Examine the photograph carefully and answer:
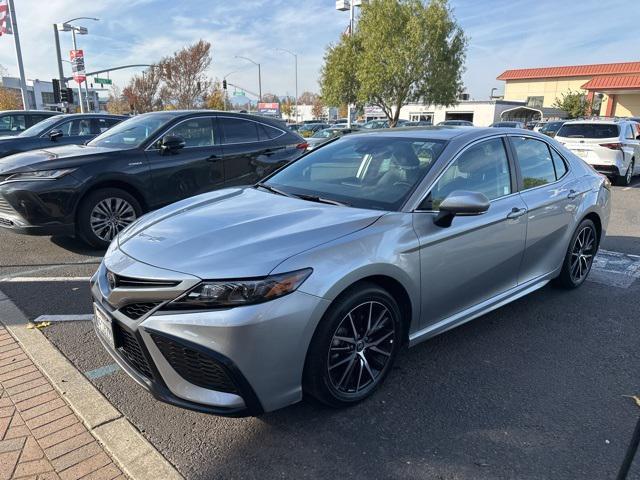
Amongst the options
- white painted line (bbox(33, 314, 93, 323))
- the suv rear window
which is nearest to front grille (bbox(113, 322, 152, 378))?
white painted line (bbox(33, 314, 93, 323))

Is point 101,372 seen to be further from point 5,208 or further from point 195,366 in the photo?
point 5,208

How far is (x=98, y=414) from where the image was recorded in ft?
9.13

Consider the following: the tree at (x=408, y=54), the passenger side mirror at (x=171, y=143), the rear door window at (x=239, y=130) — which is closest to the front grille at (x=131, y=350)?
the passenger side mirror at (x=171, y=143)

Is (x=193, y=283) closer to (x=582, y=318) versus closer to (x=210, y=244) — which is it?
(x=210, y=244)

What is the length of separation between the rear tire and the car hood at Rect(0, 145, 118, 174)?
5.27 meters

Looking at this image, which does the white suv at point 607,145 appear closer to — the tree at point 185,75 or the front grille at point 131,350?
the front grille at point 131,350

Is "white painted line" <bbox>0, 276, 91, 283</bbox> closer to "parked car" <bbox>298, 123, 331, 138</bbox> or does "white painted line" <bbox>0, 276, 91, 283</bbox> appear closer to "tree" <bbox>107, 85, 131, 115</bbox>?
"parked car" <bbox>298, 123, 331, 138</bbox>

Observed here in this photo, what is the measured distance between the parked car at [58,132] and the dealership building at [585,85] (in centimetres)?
4330

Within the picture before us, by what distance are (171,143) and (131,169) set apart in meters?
0.60

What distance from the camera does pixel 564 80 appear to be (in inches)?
2397

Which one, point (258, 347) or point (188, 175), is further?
point (188, 175)

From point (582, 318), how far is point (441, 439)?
7.56ft

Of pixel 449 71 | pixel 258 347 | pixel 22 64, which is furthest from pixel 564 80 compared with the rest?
pixel 258 347

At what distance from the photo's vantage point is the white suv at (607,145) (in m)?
12.1
